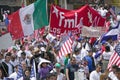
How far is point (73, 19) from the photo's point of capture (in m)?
15.5

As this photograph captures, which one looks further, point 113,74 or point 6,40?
point 6,40

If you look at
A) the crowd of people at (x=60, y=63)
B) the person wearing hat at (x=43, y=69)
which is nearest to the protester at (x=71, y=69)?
the crowd of people at (x=60, y=63)

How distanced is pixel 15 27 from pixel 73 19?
1967mm

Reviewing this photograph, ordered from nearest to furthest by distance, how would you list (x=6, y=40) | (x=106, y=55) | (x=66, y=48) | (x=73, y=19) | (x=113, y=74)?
(x=113, y=74) → (x=106, y=55) → (x=66, y=48) → (x=6, y=40) → (x=73, y=19)

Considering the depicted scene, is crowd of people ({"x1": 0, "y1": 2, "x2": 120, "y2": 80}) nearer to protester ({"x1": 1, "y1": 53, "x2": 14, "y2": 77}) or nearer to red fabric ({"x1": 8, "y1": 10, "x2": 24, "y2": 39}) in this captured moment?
protester ({"x1": 1, "y1": 53, "x2": 14, "y2": 77})

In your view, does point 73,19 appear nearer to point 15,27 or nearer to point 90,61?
point 15,27

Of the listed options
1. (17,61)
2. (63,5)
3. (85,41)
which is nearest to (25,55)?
(17,61)

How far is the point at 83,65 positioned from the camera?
512 inches

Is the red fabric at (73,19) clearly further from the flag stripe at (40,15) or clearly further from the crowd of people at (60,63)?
the crowd of people at (60,63)

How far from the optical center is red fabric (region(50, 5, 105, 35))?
1529 centimetres

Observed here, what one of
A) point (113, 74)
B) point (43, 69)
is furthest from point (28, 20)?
point (113, 74)

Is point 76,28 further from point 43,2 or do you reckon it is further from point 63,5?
point 63,5

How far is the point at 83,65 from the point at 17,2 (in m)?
31.9

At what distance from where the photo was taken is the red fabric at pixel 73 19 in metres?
15.3
